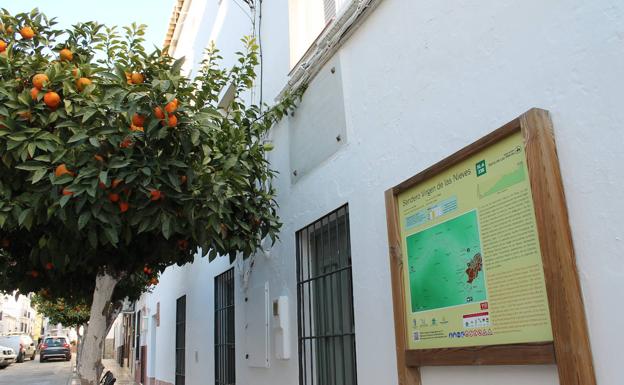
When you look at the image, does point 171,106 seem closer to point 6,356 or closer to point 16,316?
point 6,356

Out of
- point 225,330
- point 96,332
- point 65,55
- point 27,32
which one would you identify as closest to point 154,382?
point 225,330

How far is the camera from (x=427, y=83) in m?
3.46

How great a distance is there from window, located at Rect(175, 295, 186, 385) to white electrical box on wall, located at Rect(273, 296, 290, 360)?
5.64 m

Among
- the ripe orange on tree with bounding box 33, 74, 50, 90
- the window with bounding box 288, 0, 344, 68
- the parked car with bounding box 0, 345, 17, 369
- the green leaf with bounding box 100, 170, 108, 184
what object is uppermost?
the window with bounding box 288, 0, 344, 68

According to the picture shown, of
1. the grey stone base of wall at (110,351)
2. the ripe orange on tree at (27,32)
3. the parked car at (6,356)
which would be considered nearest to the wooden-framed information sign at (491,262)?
the ripe orange on tree at (27,32)

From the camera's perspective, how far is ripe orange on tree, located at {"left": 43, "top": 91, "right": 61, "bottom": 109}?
3.72m

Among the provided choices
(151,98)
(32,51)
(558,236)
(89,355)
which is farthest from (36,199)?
(558,236)

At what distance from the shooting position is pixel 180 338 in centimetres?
1103

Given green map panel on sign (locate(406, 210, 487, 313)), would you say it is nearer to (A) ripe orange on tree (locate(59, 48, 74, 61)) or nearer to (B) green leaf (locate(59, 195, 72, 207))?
(B) green leaf (locate(59, 195, 72, 207))

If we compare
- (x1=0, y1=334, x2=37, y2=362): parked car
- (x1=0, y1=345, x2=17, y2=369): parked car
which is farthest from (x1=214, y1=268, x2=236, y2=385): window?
(x1=0, y1=334, x2=37, y2=362): parked car

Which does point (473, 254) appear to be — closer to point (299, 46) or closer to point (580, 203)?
point (580, 203)

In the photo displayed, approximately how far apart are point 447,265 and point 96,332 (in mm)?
3677

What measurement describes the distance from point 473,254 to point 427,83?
1.19 metres

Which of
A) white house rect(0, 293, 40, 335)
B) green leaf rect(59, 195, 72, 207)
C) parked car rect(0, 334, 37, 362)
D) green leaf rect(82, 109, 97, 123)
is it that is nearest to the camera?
green leaf rect(59, 195, 72, 207)
